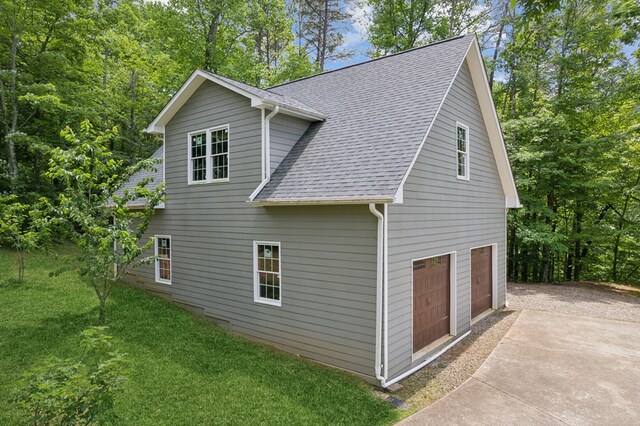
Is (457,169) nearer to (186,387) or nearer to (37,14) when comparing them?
(186,387)

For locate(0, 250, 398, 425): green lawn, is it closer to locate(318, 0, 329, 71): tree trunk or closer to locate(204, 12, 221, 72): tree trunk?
locate(204, 12, 221, 72): tree trunk

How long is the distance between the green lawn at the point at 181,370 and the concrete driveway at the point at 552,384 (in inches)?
57.1

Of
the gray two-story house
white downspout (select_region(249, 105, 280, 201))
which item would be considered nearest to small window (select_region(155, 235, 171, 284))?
the gray two-story house

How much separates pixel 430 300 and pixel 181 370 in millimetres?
5449

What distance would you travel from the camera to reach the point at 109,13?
1738 cm

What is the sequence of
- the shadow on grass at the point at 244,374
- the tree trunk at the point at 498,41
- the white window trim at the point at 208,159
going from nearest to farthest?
the shadow on grass at the point at 244,374, the white window trim at the point at 208,159, the tree trunk at the point at 498,41

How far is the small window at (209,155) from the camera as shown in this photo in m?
9.07

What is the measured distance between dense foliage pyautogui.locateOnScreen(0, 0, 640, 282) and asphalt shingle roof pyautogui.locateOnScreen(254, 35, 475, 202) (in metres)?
7.53

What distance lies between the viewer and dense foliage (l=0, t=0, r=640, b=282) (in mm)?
15305

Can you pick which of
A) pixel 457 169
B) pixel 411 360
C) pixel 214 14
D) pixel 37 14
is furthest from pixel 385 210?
pixel 214 14

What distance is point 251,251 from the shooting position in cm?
839

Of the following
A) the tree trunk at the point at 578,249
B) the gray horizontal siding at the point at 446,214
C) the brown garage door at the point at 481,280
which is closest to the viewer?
the gray horizontal siding at the point at 446,214

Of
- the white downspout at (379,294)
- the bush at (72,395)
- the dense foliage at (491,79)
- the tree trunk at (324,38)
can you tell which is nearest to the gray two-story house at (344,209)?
the white downspout at (379,294)

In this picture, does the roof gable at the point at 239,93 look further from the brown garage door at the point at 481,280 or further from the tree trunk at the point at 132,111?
the tree trunk at the point at 132,111
